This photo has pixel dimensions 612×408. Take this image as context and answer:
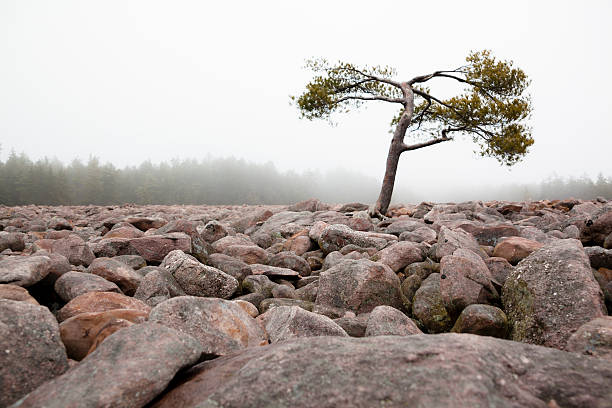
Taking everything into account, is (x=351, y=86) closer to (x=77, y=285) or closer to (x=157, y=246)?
(x=157, y=246)

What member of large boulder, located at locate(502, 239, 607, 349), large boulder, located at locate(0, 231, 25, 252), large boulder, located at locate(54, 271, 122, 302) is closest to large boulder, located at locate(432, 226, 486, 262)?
large boulder, located at locate(502, 239, 607, 349)

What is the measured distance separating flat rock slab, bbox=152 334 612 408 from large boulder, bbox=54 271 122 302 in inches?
79.4

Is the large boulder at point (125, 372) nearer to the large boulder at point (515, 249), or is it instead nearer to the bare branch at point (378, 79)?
the large boulder at point (515, 249)

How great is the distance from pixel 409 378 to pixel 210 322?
4.65 ft

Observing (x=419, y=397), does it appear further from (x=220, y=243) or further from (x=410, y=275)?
(x=220, y=243)

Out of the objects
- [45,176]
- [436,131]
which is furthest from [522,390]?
[45,176]

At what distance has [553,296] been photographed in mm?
2627

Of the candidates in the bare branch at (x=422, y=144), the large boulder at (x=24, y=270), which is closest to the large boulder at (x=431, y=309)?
the large boulder at (x=24, y=270)

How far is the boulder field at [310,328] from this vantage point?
138 cm

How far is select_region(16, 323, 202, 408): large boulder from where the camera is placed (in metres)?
1.42

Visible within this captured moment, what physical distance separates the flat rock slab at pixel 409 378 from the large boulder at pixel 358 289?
74.5 inches

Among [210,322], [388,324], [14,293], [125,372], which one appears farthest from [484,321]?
[14,293]

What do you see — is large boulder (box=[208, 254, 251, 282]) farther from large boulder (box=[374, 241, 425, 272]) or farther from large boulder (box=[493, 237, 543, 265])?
large boulder (box=[493, 237, 543, 265])

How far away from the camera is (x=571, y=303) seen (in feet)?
8.27
